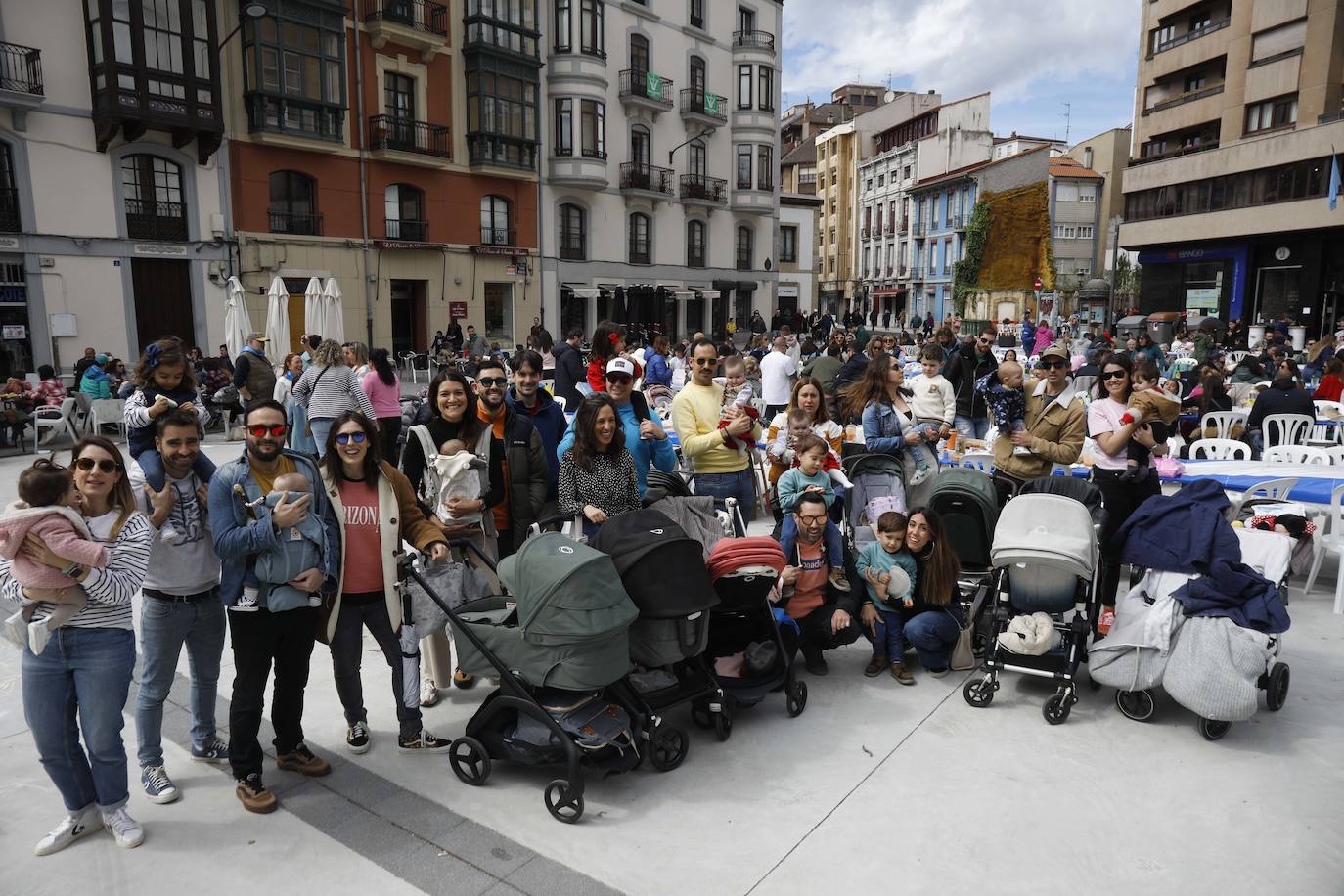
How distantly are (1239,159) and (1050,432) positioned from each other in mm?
34677

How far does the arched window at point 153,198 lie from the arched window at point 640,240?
53.1ft

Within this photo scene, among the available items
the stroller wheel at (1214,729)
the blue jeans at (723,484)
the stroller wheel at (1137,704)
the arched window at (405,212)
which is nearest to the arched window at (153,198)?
the arched window at (405,212)

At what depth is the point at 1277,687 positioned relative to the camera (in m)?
4.71

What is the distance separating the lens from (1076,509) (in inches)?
200

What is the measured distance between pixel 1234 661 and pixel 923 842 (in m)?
1.98

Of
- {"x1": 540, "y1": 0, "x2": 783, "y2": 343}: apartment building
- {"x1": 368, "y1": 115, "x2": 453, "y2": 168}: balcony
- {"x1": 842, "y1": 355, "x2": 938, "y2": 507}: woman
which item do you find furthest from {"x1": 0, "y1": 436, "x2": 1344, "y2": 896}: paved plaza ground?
{"x1": 540, "y1": 0, "x2": 783, "y2": 343}: apartment building

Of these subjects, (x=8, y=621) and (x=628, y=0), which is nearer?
(x=8, y=621)

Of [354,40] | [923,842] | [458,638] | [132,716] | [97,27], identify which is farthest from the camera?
[354,40]

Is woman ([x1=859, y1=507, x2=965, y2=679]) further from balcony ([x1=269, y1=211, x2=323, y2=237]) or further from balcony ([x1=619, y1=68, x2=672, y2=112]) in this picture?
balcony ([x1=619, y1=68, x2=672, y2=112])

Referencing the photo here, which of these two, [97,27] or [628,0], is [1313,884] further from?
[628,0]

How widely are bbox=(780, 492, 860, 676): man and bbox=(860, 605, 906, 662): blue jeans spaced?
0.47 feet

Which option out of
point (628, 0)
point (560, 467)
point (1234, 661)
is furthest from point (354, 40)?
point (1234, 661)

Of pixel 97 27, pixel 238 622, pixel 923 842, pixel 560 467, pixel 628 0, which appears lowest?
pixel 923 842

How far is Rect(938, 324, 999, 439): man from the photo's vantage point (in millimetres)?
9844
